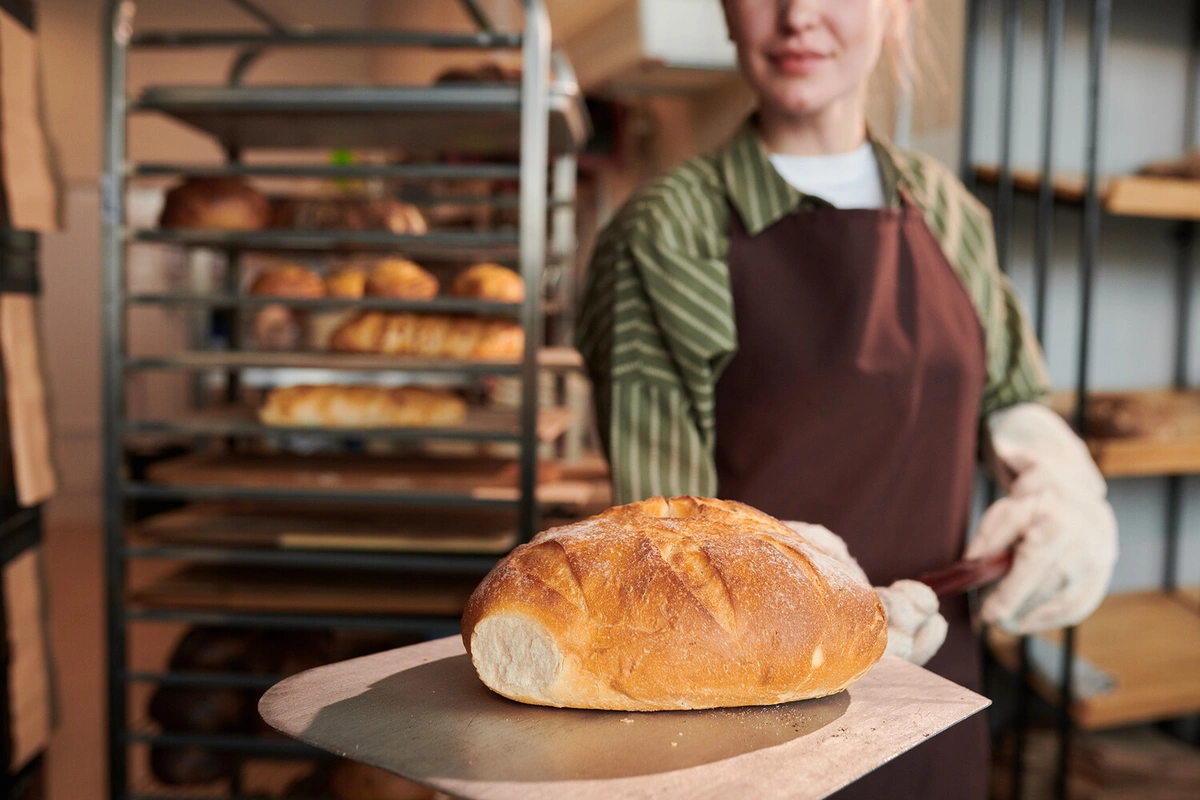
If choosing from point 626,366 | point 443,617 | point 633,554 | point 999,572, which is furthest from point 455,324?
point 633,554

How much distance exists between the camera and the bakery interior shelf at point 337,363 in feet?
6.54

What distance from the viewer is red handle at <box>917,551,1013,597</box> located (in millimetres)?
910

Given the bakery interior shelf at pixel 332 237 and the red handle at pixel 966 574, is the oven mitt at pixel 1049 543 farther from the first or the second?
the bakery interior shelf at pixel 332 237

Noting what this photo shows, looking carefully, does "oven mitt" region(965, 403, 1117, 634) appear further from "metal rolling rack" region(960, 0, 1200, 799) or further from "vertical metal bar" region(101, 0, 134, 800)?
"vertical metal bar" region(101, 0, 134, 800)

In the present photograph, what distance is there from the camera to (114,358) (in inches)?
79.8

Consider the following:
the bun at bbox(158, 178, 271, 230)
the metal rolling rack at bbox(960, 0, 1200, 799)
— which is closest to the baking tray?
the metal rolling rack at bbox(960, 0, 1200, 799)

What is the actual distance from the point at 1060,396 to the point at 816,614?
66.9 inches

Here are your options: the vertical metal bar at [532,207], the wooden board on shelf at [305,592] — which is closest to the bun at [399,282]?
the vertical metal bar at [532,207]

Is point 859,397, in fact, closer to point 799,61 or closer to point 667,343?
point 667,343

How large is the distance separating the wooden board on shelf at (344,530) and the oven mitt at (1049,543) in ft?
3.94

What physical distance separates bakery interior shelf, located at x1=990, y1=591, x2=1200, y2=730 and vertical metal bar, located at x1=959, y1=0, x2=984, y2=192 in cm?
101

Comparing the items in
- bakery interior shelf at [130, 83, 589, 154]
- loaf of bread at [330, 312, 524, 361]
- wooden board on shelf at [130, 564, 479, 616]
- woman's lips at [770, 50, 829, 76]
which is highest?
bakery interior shelf at [130, 83, 589, 154]

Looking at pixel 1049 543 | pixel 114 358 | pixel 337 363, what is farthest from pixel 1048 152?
pixel 114 358

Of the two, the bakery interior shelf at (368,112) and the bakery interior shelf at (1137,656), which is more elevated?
the bakery interior shelf at (368,112)
